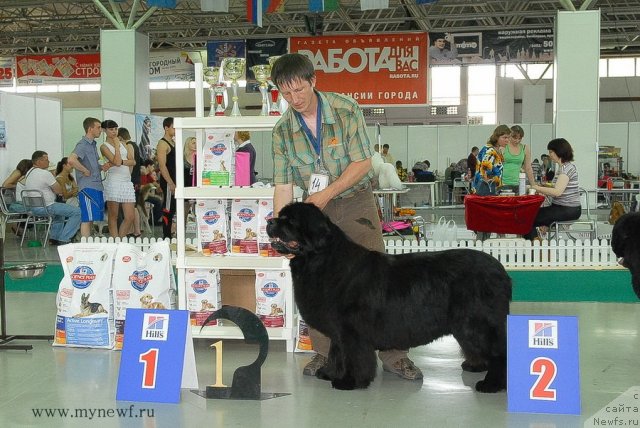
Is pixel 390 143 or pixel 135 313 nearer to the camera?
pixel 135 313

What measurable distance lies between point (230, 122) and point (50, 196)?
6.11m

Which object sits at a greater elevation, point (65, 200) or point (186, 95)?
point (186, 95)

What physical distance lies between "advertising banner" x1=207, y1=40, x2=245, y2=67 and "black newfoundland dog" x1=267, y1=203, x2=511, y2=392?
1493cm

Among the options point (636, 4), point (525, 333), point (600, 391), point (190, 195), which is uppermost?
point (636, 4)

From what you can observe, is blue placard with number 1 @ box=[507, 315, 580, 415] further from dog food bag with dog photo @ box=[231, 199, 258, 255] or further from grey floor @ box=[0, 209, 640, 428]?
dog food bag with dog photo @ box=[231, 199, 258, 255]

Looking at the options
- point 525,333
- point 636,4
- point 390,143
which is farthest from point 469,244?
point 636,4

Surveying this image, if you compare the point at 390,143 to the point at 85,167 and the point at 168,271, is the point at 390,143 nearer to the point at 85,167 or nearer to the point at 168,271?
the point at 85,167

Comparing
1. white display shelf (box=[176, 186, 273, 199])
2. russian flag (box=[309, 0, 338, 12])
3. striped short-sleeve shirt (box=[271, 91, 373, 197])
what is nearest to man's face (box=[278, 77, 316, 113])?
striped short-sleeve shirt (box=[271, 91, 373, 197])

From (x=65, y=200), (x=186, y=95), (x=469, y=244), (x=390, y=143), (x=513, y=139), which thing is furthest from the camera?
(x=186, y=95)

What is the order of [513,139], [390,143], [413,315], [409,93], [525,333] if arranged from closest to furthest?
[525,333]
[413,315]
[513,139]
[409,93]
[390,143]

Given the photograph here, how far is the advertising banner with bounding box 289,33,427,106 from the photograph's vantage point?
15.9 meters

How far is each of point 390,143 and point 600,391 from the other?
53.7 feet

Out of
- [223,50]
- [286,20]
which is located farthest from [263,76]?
[286,20]

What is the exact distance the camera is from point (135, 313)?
3490mm
